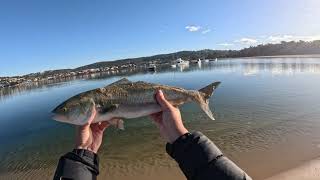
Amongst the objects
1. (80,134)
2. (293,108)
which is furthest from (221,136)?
(80,134)

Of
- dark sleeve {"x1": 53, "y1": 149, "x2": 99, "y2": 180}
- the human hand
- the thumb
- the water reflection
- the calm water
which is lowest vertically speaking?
the water reflection

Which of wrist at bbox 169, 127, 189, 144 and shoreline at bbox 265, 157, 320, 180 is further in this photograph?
shoreline at bbox 265, 157, 320, 180

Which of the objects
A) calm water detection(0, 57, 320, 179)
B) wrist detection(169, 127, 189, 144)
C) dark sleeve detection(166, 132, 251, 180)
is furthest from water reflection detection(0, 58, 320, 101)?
dark sleeve detection(166, 132, 251, 180)

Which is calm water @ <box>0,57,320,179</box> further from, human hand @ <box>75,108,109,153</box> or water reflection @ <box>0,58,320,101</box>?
water reflection @ <box>0,58,320,101</box>

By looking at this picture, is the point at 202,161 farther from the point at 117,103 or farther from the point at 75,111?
the point at 117,103

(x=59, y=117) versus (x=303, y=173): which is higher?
(x=59, y=117)

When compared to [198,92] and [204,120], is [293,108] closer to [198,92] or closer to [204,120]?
[204,120]

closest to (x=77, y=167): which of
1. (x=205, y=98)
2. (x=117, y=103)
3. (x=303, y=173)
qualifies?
(x=117, y=103)
